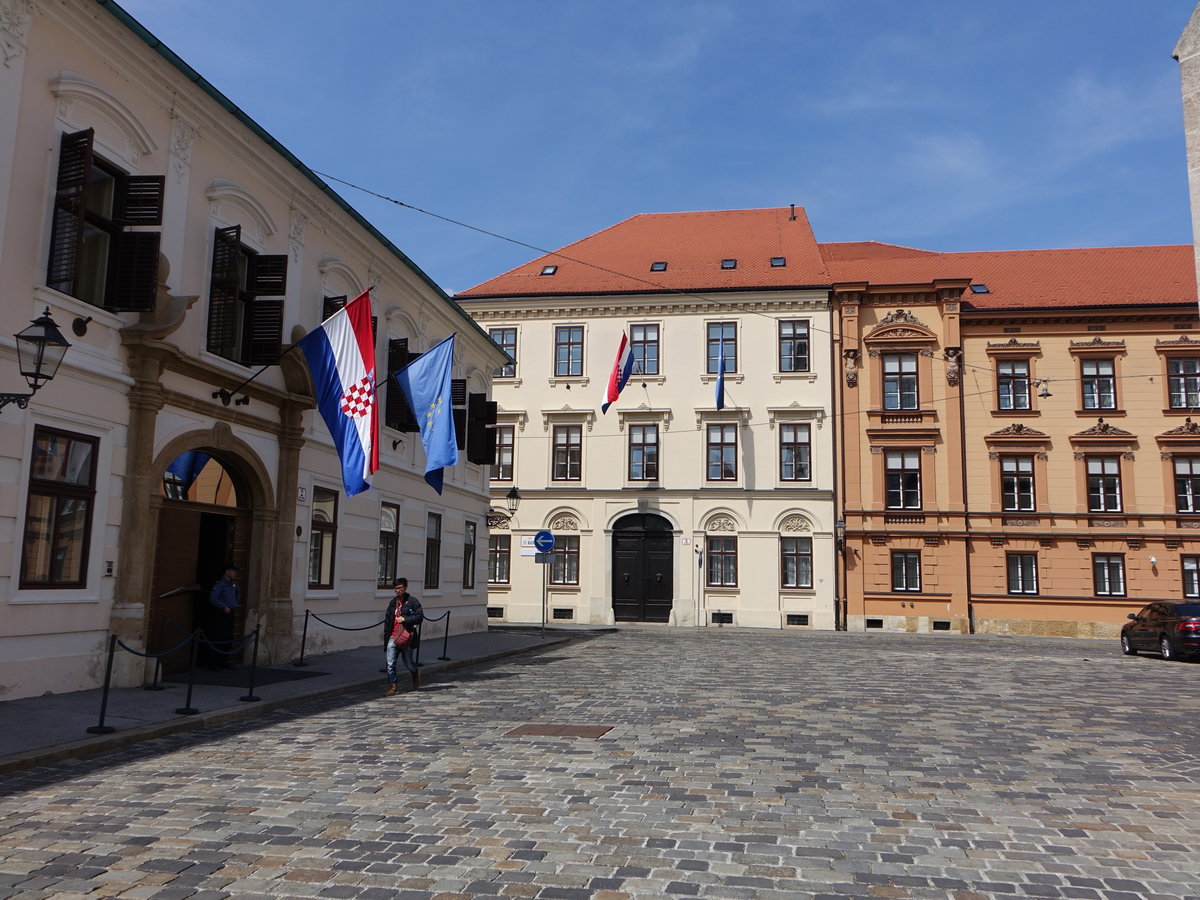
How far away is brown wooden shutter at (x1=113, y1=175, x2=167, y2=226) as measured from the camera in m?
12.8

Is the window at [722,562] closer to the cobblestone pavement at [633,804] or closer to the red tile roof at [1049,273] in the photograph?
the red tile roof at [1049,273]

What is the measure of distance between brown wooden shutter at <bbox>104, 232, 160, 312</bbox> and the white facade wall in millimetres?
26285

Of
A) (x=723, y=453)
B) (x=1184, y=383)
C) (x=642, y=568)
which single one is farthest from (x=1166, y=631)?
(x=642, y=568)

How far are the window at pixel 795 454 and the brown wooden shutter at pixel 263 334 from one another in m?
24.7

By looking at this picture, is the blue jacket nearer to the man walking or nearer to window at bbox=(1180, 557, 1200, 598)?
the man walking

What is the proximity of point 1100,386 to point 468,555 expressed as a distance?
82.5 feet

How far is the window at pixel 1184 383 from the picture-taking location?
118 feet

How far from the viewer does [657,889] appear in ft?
17.3

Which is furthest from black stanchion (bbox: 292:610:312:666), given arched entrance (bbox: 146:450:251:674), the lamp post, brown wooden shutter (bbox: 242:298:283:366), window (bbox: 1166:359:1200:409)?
window (bbox: 1166:359:1200:409)

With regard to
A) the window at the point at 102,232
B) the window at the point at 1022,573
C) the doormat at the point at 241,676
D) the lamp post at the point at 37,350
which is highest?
the window at the point at 102,232

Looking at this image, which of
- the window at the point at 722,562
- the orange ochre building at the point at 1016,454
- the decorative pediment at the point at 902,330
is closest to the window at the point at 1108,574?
the orange ochre building at the point at 1016,454

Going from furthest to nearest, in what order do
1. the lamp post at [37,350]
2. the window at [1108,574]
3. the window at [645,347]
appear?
the window at [645,347] → the window at [1108,574] → the lamp post at [37,350]

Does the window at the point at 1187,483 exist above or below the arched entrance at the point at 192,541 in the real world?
above

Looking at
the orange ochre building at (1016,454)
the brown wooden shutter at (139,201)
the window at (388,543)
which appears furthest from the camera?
the orange ochre building at (1016,454)
